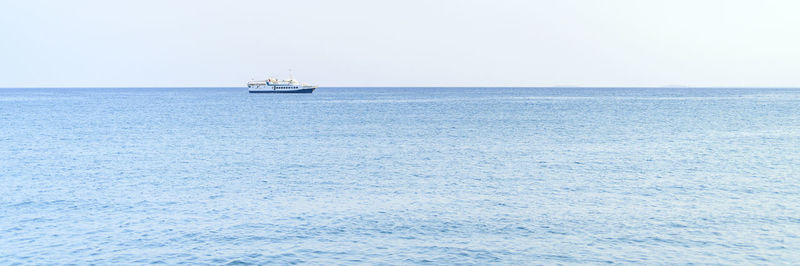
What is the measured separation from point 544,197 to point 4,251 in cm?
2488

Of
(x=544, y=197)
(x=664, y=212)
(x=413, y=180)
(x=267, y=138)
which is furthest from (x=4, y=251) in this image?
(x=267, y=138)

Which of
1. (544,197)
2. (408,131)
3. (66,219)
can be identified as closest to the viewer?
(66,219)

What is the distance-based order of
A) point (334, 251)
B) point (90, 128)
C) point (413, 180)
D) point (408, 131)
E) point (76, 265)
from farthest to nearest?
1. point (90, 128)
2. point (408, 131)
3. point (413, 180)
4. point (334, 251)
5. point (76, 265)

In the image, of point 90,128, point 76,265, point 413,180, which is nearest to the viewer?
point 76,265

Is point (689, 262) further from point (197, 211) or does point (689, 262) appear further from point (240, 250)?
point (197, 211)

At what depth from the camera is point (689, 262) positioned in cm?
2352

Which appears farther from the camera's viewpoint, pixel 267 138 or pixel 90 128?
pixel 90 128

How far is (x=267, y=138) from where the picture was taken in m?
70.4

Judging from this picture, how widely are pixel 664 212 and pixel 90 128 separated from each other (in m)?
76.0

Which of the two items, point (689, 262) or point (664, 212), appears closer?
point (689, 262)

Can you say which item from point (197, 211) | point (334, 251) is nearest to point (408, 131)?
point (197, 211)

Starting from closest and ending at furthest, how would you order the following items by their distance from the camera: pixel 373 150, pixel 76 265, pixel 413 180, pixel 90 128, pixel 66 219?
pixel 76 265
pixel 66 219
pixel 413 180
pixel 373 150
pixel 90 128

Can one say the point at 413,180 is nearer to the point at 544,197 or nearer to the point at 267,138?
the point at 544,197

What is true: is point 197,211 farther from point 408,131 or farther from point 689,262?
point 408,131
